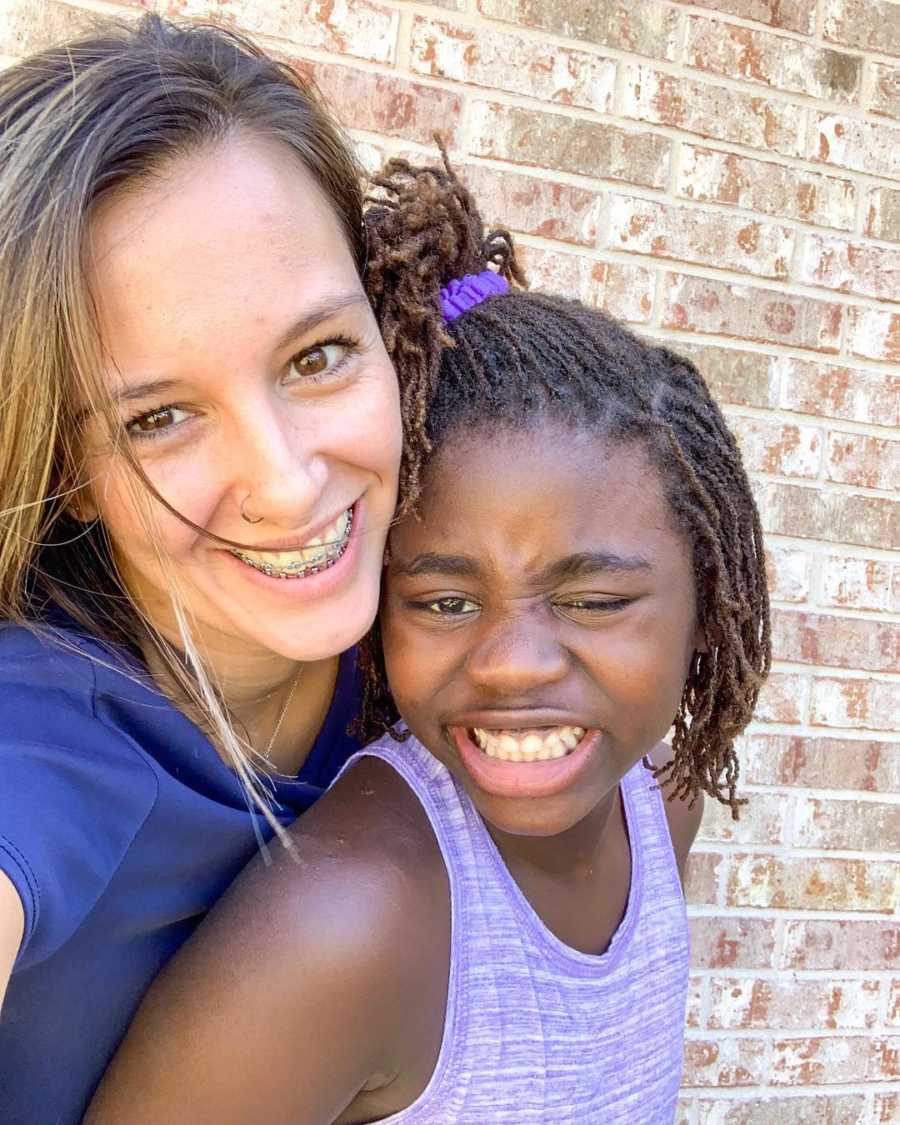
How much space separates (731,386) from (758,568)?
1059mm

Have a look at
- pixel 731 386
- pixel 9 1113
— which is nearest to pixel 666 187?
pixel 731 386

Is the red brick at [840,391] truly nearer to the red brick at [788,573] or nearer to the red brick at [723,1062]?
the red brick at [788,573]

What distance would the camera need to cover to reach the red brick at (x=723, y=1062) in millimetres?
2754

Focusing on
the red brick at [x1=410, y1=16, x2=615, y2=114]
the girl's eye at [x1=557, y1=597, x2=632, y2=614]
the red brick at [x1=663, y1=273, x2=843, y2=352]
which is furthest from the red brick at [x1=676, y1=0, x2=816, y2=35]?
the girl's eye at [x1=557, y1=597, x2=632, y2=614]

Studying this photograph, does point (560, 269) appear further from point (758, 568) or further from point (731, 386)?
point (758, 568)

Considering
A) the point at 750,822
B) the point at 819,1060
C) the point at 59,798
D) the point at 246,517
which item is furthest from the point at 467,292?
the point at 819,1060

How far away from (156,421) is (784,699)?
179cm

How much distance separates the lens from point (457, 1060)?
4.50 ft

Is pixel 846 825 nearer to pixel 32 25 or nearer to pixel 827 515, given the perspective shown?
pixel 827 515

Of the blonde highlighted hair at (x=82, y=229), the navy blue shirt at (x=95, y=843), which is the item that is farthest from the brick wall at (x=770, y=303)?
the navy blue shirt at (x=95, y=843)

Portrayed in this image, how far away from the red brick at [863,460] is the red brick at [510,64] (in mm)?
904

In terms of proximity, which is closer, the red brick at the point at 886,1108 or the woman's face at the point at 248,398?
the woman's face at the point at 248,398

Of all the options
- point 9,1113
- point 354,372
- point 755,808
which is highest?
point 354,372

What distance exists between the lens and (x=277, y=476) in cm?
133
